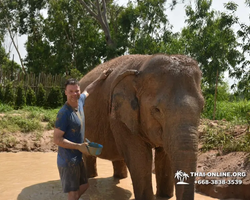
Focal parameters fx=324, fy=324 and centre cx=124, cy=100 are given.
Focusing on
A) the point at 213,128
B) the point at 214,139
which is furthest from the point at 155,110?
the point at 213,128

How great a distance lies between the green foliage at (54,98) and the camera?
17672 mm

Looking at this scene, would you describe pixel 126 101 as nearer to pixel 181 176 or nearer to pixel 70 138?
pixel 70 138

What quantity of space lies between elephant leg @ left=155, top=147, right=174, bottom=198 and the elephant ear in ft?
2.89

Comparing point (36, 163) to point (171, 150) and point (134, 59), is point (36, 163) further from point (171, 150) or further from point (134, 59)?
point (171, 150)

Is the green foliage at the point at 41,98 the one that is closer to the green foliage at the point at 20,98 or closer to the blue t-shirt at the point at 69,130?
the green foliage at the point at 20,98

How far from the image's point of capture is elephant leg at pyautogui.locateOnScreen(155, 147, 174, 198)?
15.9 feet

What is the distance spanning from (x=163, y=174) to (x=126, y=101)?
60.8 inches

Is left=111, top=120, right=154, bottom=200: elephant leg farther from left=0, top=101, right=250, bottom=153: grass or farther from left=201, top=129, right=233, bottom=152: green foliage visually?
left=201, top=129, right=233, bottom=152: green foliage

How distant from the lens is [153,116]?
3816mm

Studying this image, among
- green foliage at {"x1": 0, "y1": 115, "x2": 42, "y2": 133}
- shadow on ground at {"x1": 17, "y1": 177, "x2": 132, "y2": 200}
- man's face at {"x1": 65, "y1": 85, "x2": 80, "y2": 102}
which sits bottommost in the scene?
shadow on ground at {"x1": 17, "y1": 177, "x2": 132, "y2": 200}

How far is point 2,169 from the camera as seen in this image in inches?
299

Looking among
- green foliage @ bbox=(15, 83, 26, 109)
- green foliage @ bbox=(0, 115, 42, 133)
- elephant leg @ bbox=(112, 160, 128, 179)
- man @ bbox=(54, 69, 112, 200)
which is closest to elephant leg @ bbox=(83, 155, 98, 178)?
elephant leg @ bbox=(112, 160, 128, 179)

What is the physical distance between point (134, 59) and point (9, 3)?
26073 mm

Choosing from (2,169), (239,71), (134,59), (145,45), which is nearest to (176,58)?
(134,59)
